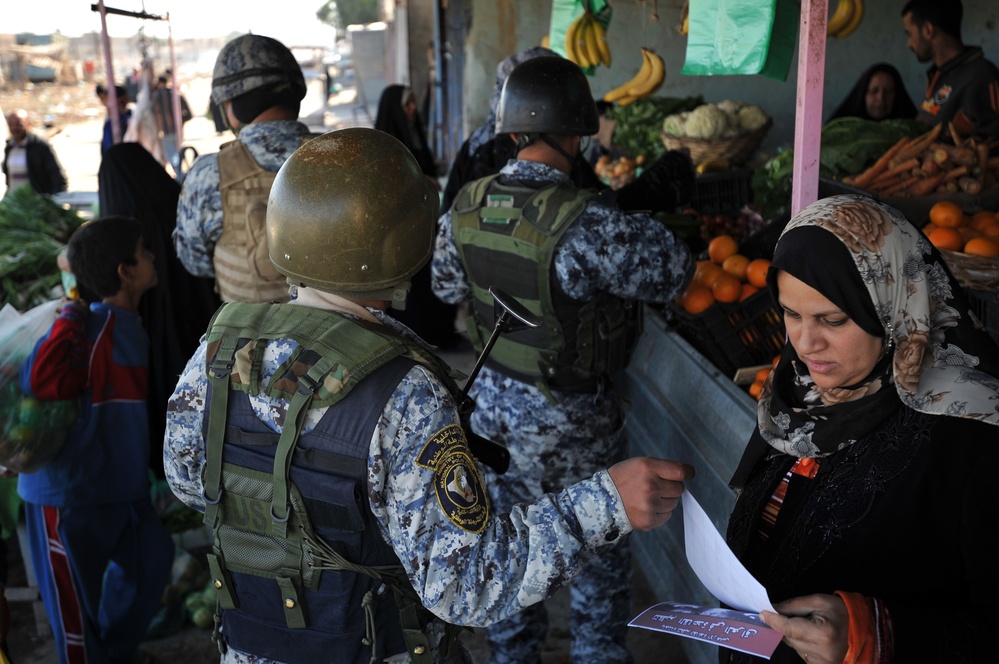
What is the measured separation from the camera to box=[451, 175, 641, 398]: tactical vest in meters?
3.03

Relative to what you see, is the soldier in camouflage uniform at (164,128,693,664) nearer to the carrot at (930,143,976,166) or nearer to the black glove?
the black glove

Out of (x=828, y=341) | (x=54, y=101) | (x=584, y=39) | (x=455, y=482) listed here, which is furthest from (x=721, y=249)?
(x=54, y=101)

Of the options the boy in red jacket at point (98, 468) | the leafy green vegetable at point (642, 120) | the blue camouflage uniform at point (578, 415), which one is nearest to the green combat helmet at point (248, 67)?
the boy in red jacket at point (98, 468)

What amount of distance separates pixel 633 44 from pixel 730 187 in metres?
4.47

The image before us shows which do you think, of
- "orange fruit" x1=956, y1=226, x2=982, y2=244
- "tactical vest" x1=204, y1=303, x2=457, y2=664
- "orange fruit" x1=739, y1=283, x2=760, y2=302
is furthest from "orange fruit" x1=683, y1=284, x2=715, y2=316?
"tactical vest" x1=204, y1=303, x2=457, y2=664

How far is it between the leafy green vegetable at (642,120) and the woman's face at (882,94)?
3.92 ft

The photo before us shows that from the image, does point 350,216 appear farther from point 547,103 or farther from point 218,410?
point 547,103

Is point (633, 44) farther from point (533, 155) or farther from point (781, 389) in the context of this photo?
point (781, 389)

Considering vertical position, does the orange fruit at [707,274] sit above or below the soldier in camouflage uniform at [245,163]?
below

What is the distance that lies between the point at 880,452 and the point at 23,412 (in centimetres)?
279

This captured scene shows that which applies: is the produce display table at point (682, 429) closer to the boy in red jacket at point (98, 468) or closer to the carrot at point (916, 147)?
the carrot at point (916, 147)

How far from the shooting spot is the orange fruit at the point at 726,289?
133 inches

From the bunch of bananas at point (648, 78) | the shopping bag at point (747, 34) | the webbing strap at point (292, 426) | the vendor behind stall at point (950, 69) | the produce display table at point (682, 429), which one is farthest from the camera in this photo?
the bunch of bananas at point (648, 78)

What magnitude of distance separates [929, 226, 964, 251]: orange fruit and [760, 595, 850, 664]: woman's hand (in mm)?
2074
